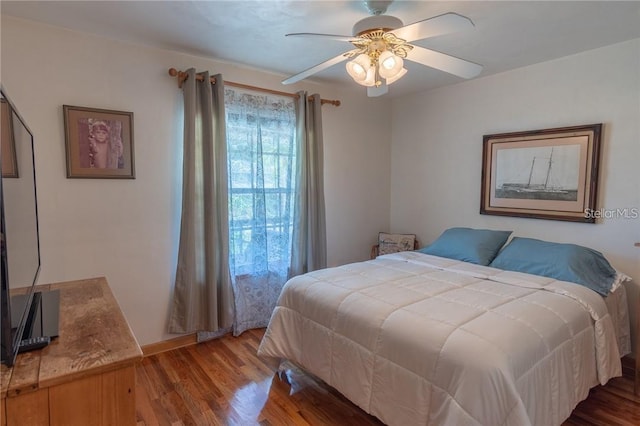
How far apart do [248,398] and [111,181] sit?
1746 millimetres

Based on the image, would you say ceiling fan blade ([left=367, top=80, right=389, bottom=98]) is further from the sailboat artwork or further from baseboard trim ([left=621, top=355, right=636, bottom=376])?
baseboard trim ([left=621, top=355, right=636, bottom=376])

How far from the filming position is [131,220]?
2.56m

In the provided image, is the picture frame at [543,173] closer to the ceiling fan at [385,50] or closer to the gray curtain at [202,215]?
the ceiling fan at [385,50]

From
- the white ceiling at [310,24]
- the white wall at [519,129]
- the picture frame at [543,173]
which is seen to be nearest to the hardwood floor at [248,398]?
the white wall at [519,129]

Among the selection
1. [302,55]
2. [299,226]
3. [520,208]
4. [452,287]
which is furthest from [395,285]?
[302,55]

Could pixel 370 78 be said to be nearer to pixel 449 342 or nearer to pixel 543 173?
pixel 449 342

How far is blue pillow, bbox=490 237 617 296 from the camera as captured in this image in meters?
2.29

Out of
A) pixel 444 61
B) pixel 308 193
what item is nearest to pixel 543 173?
pixel 444 61

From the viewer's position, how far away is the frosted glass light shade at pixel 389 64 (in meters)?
1.79

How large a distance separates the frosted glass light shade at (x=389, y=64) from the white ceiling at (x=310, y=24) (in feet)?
1.10

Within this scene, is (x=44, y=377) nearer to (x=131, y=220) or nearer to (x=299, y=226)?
(x=131, y=220)

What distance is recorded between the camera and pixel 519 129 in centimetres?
303

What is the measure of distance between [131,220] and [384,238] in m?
2.54

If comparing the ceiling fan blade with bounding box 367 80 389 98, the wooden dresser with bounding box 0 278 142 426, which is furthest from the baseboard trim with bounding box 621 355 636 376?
the wooden dresser with bounding box 0 278 142 426
